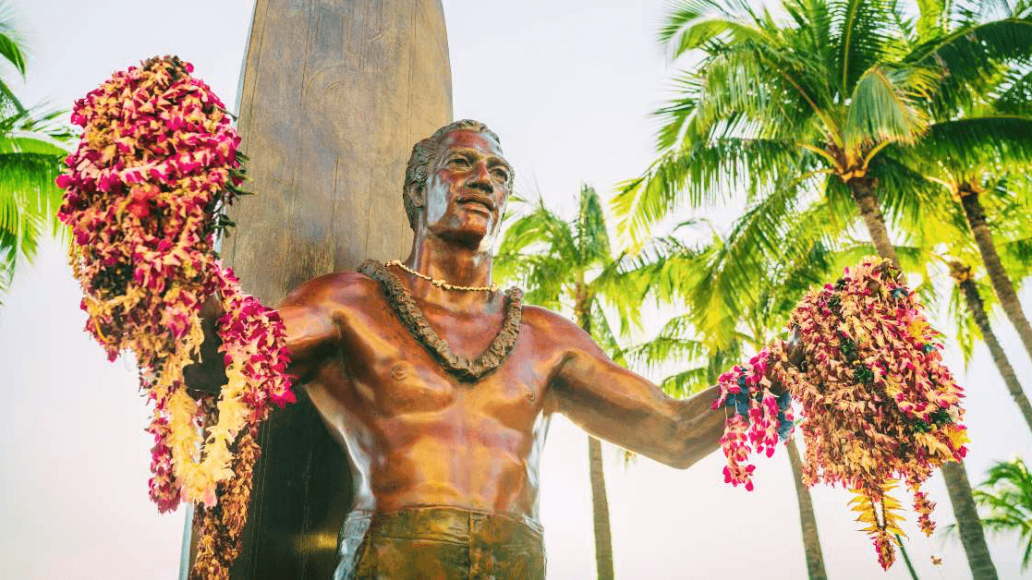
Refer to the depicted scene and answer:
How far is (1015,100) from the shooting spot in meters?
14.2

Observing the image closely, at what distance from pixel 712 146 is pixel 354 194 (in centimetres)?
1013

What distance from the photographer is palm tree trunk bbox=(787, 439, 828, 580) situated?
58.8ft

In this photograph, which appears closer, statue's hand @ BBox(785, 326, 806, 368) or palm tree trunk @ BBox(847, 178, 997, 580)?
statue's hand @ BBox(785, 326, 806, 368)

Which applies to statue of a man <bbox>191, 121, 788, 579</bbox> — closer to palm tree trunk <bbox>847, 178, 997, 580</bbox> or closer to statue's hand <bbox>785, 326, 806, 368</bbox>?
statue's hand <bbox>785, 326, 806, 368</bbox>

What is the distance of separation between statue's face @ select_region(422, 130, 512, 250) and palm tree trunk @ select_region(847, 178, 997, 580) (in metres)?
10.2

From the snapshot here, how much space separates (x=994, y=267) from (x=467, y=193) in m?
14.0

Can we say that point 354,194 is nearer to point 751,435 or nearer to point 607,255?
point 751,435

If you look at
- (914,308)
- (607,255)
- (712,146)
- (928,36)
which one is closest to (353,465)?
(914,308)

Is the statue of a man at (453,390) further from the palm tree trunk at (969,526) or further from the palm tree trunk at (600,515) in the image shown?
the palm tree trunk at (600,515)

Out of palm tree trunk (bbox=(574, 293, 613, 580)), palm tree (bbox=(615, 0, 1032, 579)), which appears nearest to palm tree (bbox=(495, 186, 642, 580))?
palm tree trunk (bbox=(574, 293, 613, 580))

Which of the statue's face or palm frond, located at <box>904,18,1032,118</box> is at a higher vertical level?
palm frond, located at <box>904,18,1032,118</box>

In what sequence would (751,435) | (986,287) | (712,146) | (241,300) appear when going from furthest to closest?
(986,287), (712,146), (751,435), (241,300)

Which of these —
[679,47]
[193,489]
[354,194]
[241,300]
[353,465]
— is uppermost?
[679,47]

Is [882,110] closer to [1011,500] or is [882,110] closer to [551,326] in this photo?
[551,326]
